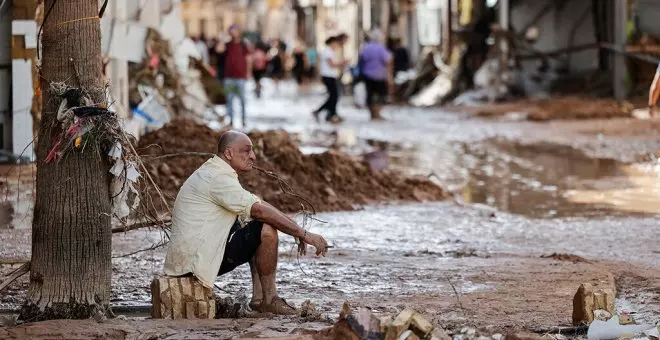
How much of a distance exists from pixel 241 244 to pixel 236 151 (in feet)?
1.86

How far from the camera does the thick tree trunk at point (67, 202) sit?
25.0 feet

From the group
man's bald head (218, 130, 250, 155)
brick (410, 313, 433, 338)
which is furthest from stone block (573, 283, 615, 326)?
man's bald head (218, 130, 250, 155)

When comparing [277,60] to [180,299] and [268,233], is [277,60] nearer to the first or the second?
[268,233]

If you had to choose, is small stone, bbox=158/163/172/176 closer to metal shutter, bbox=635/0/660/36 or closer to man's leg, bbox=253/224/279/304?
man's leg, bbox=253/224/279/304

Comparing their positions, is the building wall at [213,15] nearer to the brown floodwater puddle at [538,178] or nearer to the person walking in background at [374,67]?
the person walking in background at [374,67]

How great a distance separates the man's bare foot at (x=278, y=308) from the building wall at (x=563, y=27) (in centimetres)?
2804

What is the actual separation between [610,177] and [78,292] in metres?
10.5

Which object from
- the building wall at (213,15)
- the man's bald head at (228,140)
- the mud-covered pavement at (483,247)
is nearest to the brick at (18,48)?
the mud-covered pavement at (483,247)

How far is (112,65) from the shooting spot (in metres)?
17.5

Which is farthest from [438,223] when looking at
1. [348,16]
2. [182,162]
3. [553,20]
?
[348,16]

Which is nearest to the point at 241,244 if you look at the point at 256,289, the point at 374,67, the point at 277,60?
the point at 256,289

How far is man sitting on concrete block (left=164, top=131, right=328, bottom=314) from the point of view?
305 inches

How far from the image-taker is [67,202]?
7.60m

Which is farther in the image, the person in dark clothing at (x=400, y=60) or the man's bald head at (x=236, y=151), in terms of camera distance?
the person in dark clothing at (x=400, y=60)
